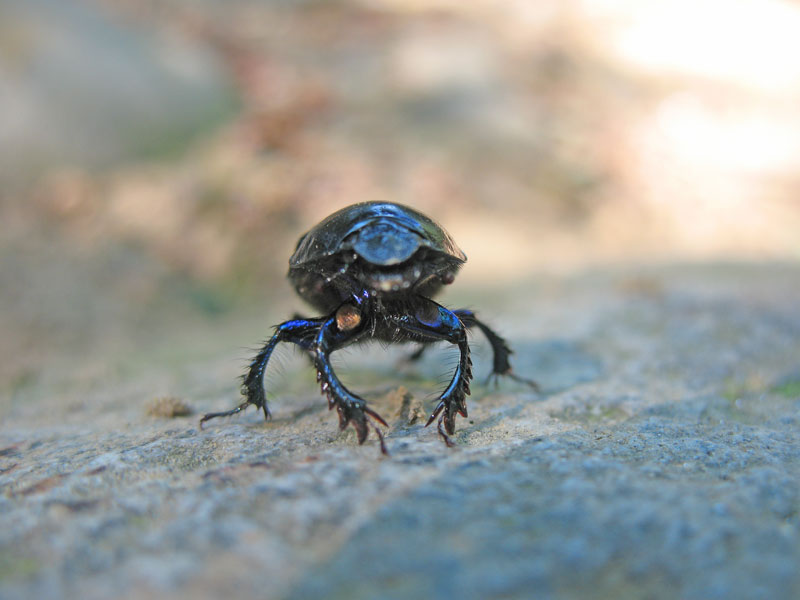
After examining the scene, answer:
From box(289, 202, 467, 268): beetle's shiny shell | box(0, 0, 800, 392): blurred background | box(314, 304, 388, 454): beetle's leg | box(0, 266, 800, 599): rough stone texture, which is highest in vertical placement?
box(0, 0, 800, 392): blurred background

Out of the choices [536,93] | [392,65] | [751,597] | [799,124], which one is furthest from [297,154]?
[799,124]

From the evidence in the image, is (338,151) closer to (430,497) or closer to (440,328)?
(440,328)

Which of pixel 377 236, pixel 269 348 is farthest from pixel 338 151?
pixel 377 236

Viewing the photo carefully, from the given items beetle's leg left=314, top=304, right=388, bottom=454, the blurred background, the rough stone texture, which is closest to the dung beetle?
beetle's leg left=314, top=304, right=388, bottom=454

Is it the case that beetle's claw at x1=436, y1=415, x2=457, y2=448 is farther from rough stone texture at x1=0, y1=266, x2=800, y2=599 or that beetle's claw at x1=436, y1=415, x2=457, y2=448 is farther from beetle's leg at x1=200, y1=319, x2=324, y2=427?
beetle's leg at x1=200, y1=319, x2=324, y2=427

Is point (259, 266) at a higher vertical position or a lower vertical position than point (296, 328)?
higher

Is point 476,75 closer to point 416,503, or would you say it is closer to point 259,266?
point 259,266
